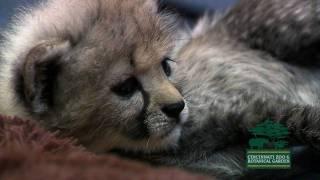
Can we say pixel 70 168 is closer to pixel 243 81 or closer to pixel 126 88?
pixel 126 88

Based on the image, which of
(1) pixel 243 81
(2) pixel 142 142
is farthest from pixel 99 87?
(1) pixel 243 81

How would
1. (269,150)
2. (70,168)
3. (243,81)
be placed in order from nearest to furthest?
1. (70,168)
2. (269,150)
3. (243,81)

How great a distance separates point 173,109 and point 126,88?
0.12 m

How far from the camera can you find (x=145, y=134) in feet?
4.69

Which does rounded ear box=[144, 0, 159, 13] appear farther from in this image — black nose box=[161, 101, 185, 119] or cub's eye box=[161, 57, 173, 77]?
black nose box=[161, 101, 185, 119]

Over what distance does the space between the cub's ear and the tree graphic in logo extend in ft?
1.59

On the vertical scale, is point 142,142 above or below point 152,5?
below

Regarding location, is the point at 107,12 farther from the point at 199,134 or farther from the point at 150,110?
the point at 199,134

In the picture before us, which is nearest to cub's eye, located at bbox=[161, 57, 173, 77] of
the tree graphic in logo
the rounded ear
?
the rounded ear

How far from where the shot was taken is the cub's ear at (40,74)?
1.36 metres

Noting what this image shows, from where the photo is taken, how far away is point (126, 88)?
141 cm

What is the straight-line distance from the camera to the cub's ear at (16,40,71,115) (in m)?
1.36

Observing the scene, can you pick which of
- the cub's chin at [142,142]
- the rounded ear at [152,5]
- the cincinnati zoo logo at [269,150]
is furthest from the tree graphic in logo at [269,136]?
the rounded ear at [152,5]

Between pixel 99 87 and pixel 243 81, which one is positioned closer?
pixel 99 87
